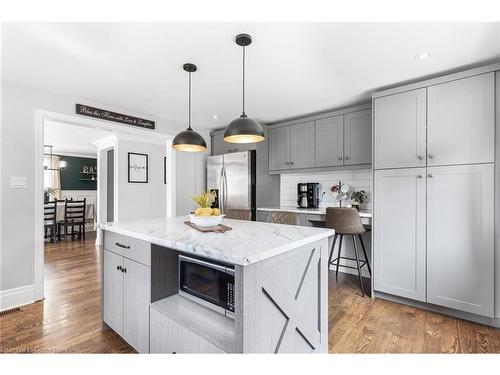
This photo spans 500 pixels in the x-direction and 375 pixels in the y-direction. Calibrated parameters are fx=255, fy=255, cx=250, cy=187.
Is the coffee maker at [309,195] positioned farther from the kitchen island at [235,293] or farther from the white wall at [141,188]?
the white wall at [141,188]

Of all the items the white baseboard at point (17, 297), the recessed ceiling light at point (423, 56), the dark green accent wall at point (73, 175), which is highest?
the recessed ceiling light at point (423, 56)

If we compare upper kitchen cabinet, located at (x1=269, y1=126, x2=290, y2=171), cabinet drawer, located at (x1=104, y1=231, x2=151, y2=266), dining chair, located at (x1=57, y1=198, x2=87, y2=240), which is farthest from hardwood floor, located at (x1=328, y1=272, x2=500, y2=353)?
dining chair, located at (x1=57, y1=198, x2=87, y2=240)

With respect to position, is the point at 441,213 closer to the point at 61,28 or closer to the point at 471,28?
the point at 471,28

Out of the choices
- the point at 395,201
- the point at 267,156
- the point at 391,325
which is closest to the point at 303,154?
the point at 267,156

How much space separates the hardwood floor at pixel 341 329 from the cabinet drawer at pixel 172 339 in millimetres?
462

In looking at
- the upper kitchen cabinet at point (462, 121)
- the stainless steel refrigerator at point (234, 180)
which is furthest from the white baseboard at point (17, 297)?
the upper kitchen cabinet at point (462, 121)

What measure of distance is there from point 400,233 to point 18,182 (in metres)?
3.99

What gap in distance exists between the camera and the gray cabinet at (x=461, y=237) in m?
2.18

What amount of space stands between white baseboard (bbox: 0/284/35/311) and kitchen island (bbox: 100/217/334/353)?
131cm

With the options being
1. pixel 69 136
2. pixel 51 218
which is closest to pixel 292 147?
pixel 69 136

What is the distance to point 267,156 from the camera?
421cm

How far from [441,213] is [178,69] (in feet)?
9.19

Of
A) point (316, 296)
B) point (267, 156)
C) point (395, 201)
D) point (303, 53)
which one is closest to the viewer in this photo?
point (316, 296)

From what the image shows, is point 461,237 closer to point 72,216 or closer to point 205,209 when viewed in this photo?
point 205,209
